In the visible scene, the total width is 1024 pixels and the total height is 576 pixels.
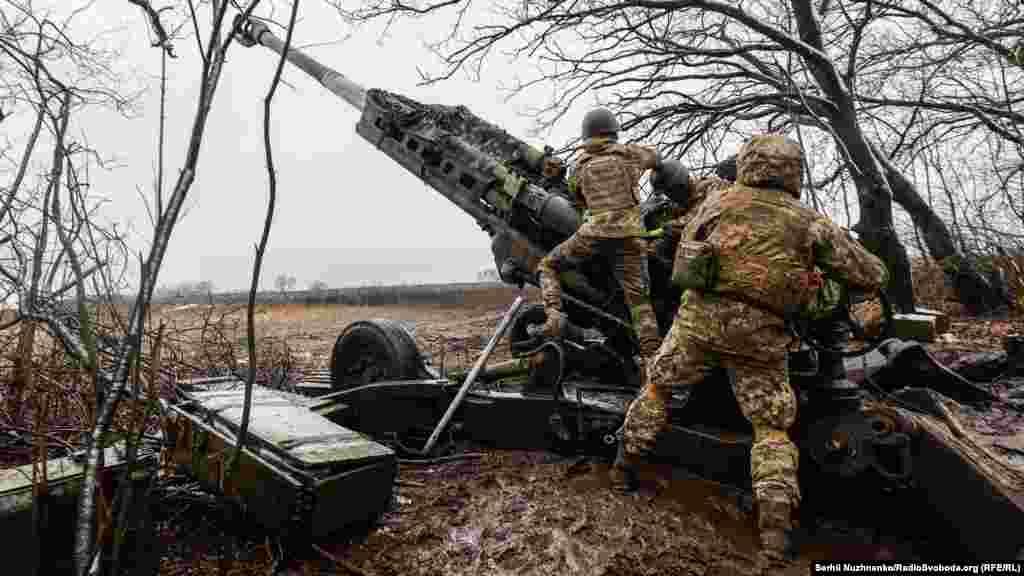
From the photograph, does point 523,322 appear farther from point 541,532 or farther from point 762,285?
point 762,285

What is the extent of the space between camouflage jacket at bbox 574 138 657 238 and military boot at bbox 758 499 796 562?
6.31 feet

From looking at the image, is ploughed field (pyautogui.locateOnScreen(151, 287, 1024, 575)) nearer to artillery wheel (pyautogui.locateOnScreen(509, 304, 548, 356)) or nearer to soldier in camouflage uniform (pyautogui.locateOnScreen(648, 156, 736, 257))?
artillery wheel (pyautogui.locateOnScreen(509, 304, 548, 356))

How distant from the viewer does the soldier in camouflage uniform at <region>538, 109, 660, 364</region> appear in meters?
3.68

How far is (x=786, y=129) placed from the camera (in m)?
8.22

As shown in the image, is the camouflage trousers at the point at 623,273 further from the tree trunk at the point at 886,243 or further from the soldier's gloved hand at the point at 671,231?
the tree trunk at the point at 886,243

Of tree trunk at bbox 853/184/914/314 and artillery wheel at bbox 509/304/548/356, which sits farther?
tree trunk at bbox 853/184/914/314

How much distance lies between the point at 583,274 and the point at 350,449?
225cm

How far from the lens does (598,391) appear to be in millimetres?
3584

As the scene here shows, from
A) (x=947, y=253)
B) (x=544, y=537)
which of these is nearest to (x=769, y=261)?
(x=544, y=537)

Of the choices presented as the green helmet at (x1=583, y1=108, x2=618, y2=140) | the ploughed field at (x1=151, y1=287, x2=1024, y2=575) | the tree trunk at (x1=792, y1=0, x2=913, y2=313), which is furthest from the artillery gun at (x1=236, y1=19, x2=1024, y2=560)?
the tree trunk at (x1=792, y1=0, x2=913, y2=313)

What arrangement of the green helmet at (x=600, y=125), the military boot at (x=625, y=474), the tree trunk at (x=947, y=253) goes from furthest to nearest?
the tree trunk at (x=947, y=253), the green helmet at (x=600, y=125), the military boot at (x=625, y=474)

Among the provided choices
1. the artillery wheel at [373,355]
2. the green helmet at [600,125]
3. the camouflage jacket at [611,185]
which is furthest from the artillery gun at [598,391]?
the green helmet at [600,125]

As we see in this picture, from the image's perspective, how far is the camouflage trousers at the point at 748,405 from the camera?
2.35m

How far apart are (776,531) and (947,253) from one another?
23.4ft
